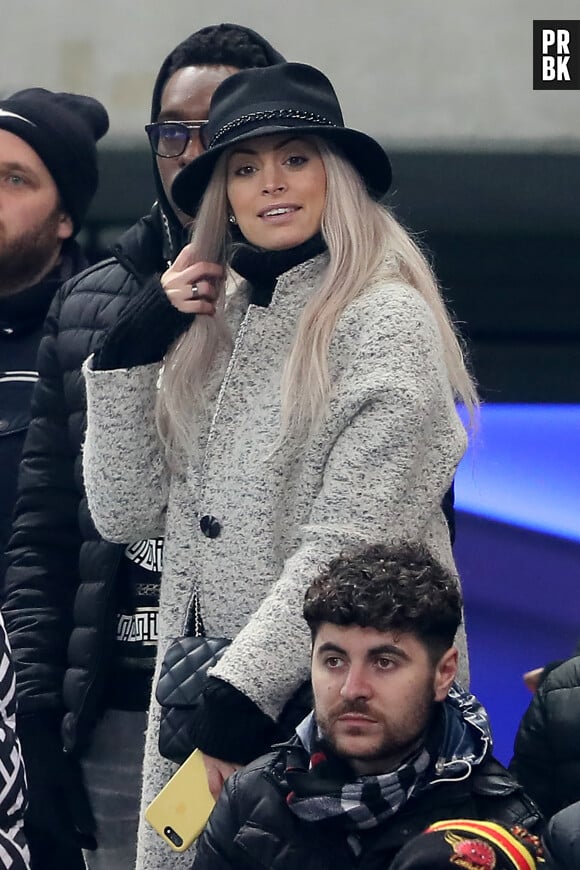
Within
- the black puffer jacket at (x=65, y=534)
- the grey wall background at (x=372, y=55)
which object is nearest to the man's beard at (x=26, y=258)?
the black puffer jacket at (x=65, y=534)

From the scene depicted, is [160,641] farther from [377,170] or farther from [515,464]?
[515,464]

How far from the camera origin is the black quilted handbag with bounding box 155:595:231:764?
2.43 meters

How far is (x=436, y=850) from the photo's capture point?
209cm

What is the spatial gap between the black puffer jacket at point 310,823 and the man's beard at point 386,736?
0.19ft

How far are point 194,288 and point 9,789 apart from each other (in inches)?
28.6

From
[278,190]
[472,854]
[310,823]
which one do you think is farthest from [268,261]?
[472,854]

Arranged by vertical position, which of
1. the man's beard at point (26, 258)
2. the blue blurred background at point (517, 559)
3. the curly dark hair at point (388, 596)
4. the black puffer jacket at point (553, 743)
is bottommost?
the blue blurred background at point (517, 559)

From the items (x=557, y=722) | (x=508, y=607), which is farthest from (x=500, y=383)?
(x=557, y=722)

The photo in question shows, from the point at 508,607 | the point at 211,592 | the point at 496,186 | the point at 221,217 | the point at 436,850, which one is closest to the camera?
the point at 436,850

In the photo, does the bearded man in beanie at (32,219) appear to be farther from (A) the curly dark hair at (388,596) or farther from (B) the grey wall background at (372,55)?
(B) the grey wall background at (372,55)

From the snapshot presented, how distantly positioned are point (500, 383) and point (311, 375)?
3.07 metres

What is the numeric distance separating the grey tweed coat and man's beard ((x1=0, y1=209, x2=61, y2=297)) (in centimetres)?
91

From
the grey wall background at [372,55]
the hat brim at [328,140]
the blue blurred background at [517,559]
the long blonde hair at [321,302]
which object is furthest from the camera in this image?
the grey wall background at [372,55]

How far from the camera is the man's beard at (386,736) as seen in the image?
2244mm
